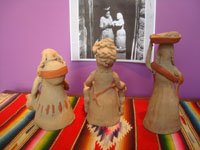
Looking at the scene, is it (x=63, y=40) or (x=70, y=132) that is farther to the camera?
(x=63, y=40)

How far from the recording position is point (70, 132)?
3.06 ft

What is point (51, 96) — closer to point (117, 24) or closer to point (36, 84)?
point (36, 84)

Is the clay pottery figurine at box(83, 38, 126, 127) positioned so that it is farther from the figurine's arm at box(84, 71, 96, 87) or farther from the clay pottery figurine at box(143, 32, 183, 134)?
the clay pottery figurine at box(143, 32, 183, 134)

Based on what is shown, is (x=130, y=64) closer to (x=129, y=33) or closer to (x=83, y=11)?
(x=129, y=33)

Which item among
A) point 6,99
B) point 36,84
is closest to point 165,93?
point 36,84

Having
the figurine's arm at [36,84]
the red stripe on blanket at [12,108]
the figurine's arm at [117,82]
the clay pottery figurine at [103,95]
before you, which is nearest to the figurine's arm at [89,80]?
the clay pottery figurine at [103,95]

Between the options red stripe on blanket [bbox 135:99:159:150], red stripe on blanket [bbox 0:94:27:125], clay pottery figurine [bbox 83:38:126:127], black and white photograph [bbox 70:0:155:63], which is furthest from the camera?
black and white photograph [bbox 70:0:155:63]

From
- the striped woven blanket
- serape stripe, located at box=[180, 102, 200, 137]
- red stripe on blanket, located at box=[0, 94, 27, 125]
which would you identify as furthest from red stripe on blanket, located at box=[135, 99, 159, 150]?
red stripe on blanket, located at box=[0, 94, 27, 125]

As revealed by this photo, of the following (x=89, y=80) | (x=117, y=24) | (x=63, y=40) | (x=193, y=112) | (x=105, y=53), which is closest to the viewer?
(x=105, y=53)

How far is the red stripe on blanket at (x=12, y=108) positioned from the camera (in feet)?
3.50

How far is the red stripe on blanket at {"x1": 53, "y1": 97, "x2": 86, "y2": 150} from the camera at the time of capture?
2.75 feet

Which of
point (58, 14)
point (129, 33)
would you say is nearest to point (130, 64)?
point (129, 33)

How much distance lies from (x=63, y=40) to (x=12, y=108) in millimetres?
542

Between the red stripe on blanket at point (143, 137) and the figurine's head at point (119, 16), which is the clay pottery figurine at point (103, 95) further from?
the figurine's head at point (119, 16)
